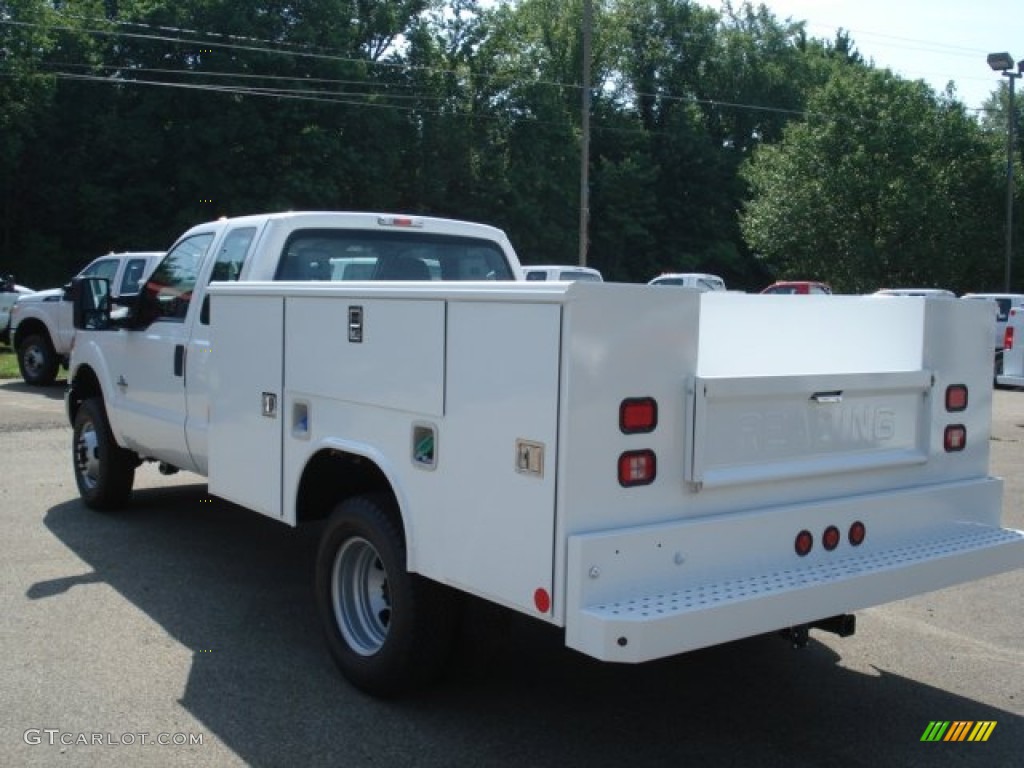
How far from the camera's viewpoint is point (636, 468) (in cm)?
380

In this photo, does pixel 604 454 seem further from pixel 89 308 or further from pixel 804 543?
pixel 89 308

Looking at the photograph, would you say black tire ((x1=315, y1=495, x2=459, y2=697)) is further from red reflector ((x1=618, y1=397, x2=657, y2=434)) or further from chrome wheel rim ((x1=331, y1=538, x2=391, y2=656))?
red reflector ((x1=618, y1=397, x2=657, y2=434))

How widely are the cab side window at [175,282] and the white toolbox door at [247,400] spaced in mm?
1229

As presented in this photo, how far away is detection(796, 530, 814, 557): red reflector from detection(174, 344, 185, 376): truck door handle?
4046mm

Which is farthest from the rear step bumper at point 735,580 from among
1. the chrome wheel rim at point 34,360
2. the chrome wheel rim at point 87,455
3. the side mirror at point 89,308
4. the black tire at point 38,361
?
the chrome wheel rim at point 34,360

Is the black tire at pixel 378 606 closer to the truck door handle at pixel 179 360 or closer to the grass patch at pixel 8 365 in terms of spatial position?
the truck door handle at pixel 179 360

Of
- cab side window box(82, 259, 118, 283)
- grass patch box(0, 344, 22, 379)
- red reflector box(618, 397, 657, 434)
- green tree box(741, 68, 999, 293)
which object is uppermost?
green tree box(741, 68, 999, 293)

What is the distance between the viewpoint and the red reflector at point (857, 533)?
4.42 m

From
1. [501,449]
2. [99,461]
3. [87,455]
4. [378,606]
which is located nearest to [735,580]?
[501,449]

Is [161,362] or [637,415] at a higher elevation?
[637,415]

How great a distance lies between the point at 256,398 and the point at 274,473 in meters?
0.41

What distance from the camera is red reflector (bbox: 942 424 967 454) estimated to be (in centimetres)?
487

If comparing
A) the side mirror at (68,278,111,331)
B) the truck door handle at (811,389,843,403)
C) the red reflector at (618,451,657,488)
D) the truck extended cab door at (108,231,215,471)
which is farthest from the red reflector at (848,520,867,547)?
the side mirror at (68,278,111,331)

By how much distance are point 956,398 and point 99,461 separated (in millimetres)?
→ 6026
